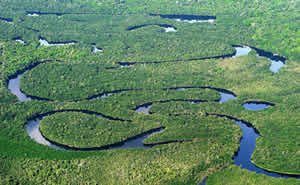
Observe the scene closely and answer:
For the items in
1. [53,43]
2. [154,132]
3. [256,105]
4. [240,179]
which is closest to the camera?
[240,179]

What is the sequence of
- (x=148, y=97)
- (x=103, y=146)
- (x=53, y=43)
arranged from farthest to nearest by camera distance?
(x=53, y=43), (x=148, y=97), (x=103, y=146)

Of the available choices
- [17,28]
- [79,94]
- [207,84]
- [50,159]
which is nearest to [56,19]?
[17,28]

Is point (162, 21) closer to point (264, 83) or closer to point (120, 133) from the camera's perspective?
point (264, 83)

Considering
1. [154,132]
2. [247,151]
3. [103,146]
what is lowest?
[247,151]

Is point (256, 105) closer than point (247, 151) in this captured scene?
No

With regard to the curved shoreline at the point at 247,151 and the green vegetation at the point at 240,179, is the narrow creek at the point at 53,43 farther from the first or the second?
the green vegetation at the point at 240,179

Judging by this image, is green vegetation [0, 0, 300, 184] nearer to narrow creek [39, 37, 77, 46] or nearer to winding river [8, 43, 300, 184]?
winding river [8, 43, 300, 184]

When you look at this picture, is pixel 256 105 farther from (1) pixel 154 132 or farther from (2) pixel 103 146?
(2) pixel 103 146

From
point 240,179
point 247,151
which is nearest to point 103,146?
point 240,179

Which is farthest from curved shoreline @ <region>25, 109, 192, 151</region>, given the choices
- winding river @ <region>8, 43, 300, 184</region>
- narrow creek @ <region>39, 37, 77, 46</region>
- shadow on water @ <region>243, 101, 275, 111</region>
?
narrow creek @ <region>39, 37, 77, 46</region>

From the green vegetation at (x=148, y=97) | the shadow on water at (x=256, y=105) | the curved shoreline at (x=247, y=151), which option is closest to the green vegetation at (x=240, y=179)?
the green vegetation at (x=148, y=97)
